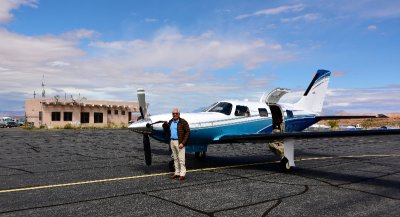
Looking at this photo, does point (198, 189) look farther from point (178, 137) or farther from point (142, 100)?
point (142, 100)

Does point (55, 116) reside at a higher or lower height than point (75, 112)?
lower

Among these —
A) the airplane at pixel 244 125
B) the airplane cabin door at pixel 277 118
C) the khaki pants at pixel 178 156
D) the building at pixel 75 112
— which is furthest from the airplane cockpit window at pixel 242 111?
the building at pixel 75 112

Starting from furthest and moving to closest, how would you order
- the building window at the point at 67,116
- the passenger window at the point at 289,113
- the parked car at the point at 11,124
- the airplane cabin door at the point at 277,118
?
the parked car at the point at 11,124, the building window at the point at 67,116, the passenger window at the point at 289,113, the airplane cabin door at the point at 277,118

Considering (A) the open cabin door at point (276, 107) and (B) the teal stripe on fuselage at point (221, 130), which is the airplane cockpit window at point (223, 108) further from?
(A) the open cabin door at point (276, 107)

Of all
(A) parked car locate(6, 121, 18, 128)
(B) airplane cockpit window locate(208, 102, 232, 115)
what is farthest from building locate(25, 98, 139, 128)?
(B) airplane cockpit window locate(208, 102, 232, 115)

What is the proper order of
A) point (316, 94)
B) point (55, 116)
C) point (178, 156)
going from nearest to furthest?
point (178, 156) → point (316, 94) → point (55, 116)

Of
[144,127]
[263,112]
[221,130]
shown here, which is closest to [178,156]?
[144,127]

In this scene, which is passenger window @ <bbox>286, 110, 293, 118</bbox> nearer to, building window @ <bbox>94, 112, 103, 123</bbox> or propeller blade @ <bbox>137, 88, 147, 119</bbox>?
propeller blade @ <bbox>137, 88, 147, 119</bbox>

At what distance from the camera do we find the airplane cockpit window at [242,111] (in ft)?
47.8

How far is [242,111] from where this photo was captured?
1473cm

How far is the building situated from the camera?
200ft

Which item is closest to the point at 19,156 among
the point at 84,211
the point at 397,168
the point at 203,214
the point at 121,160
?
the point at 121,160

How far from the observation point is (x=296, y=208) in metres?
8.02

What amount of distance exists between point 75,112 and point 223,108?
53788 mm
